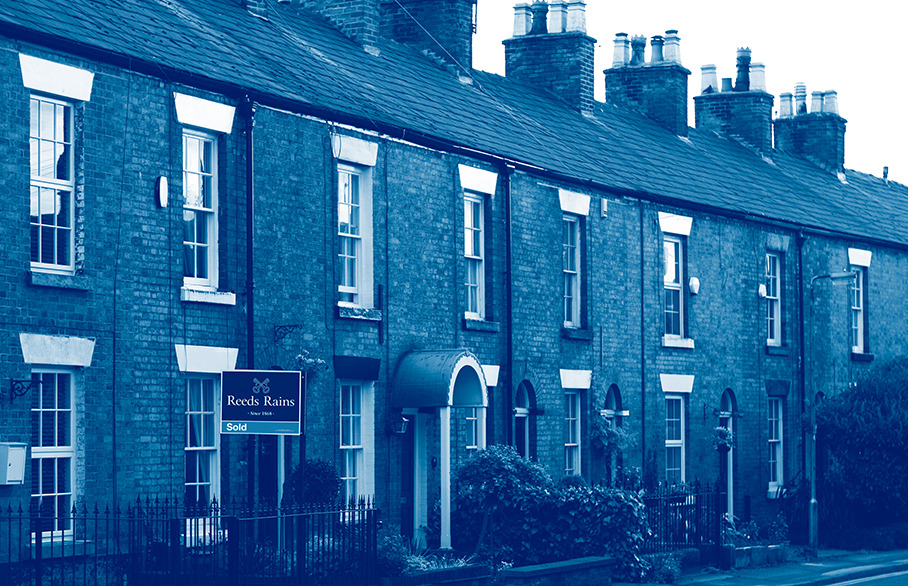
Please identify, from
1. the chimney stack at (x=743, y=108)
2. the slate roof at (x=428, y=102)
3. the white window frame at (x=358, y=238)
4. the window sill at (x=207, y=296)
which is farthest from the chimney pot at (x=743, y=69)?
the window sill at (x=207, y=296)

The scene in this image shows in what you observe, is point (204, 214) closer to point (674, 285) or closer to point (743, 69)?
point (674, 285)

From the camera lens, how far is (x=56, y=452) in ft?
52.1

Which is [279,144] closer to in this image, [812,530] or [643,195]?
[643,195]

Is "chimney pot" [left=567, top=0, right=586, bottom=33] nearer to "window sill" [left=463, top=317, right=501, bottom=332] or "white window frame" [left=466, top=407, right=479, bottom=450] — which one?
"window sill" [left=463, top=317, right=501, bottom=332]

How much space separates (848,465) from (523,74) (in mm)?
9810

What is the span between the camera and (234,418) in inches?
617

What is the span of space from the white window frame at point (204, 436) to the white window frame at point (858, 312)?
63.9 ft

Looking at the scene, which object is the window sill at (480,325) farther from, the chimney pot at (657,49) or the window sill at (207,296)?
the chimney pot at (657,49)

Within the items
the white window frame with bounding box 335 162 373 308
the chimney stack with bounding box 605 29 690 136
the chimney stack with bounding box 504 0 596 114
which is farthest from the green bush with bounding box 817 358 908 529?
the white window frame with bounding box 335 162 373 308

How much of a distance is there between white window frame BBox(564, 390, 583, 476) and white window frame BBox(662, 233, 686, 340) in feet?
10.8

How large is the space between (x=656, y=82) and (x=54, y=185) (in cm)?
1963

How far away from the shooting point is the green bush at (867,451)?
28.2m

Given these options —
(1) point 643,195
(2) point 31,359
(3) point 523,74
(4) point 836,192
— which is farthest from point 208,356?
(4) point 836,192

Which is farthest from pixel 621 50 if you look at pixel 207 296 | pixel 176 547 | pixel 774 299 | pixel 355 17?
pixel 176 547
